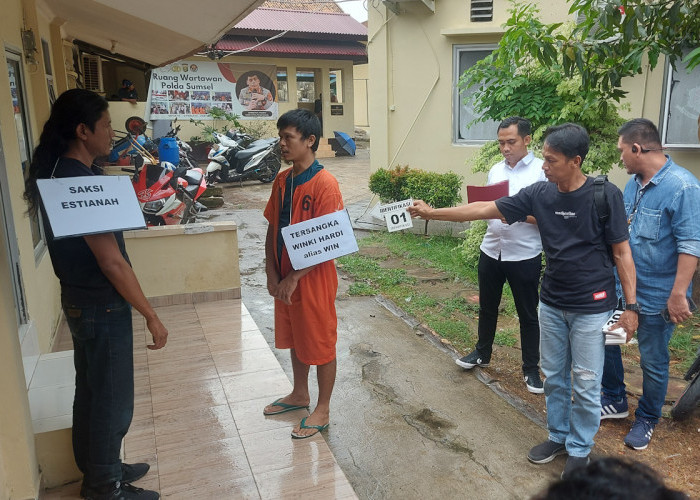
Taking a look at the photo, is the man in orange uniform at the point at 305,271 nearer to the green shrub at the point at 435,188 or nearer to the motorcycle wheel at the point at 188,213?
the green shrub at the point at 435,188

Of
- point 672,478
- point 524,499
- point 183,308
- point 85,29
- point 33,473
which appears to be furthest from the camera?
point 85,29

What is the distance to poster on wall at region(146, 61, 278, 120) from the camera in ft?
54.7

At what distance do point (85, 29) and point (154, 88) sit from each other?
30.6 ft

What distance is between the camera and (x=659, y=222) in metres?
3.23

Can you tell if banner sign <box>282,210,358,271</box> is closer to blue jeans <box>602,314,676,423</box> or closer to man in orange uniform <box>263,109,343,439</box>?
man in orange uniform <box>263,109,343,439</box>

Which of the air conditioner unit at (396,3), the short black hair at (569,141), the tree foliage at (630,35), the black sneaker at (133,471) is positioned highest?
the air conditioner unit at (396,3)

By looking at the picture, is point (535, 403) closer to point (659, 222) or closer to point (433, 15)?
point (659, 222)

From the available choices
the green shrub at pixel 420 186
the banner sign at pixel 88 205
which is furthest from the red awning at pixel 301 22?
the banner sign at pixel 88 205

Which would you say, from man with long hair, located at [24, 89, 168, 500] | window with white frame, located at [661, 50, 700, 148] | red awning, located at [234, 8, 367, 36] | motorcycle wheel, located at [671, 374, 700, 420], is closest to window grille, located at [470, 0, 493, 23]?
window with white frame, located at [661, 50, 700, 148]

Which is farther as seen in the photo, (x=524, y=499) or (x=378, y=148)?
(x=378, y=148)

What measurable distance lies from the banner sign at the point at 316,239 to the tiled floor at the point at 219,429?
1.02 m

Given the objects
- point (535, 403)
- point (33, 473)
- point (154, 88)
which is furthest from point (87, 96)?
point (154, 88)

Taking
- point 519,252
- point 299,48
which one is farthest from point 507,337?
point 299,48

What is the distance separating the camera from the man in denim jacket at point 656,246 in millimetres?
3123
